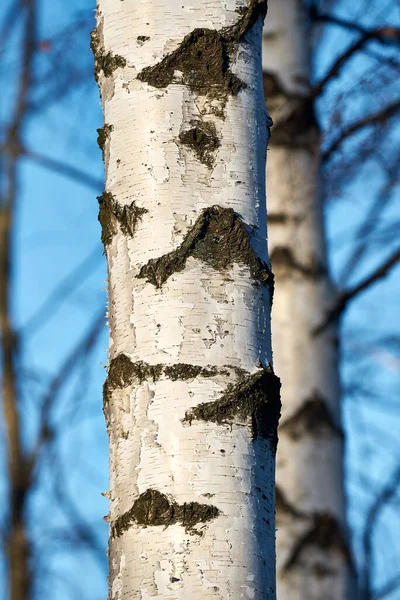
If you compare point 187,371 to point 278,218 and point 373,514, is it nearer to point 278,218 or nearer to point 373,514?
point 278,218

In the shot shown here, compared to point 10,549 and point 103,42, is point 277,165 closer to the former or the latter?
point 103,42

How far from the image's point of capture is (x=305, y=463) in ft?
8.79

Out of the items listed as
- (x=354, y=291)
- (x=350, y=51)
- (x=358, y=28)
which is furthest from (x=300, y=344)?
(x=358, y=28)

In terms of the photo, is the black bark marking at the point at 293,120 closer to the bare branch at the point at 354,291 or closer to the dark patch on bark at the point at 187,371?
the bare branch at the point at 354,291

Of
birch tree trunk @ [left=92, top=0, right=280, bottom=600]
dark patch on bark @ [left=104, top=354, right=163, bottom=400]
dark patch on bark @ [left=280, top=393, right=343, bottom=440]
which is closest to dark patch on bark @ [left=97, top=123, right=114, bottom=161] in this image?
birch tree trunk @ [left=92, top=0, right=280, bottom=600]

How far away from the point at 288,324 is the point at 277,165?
1.79 ft

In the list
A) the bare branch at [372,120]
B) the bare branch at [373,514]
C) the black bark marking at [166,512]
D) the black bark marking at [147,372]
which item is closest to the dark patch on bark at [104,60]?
the black bark marking at [147,372]

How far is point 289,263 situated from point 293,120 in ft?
1.68

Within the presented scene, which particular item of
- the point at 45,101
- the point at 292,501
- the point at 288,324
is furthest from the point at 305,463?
the point at 45,101

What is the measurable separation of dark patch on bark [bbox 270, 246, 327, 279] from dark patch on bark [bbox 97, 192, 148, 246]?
1.70 metres

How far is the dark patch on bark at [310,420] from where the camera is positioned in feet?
8.87

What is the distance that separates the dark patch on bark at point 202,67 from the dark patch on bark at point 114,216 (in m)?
0.17

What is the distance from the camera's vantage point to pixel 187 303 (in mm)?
1089

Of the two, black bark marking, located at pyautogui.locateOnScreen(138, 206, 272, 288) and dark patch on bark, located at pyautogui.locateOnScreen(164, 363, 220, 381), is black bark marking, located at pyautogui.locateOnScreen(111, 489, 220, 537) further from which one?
black bark marking, located at pyautogui.locateOnScreen(138, 206, 272, 288)
